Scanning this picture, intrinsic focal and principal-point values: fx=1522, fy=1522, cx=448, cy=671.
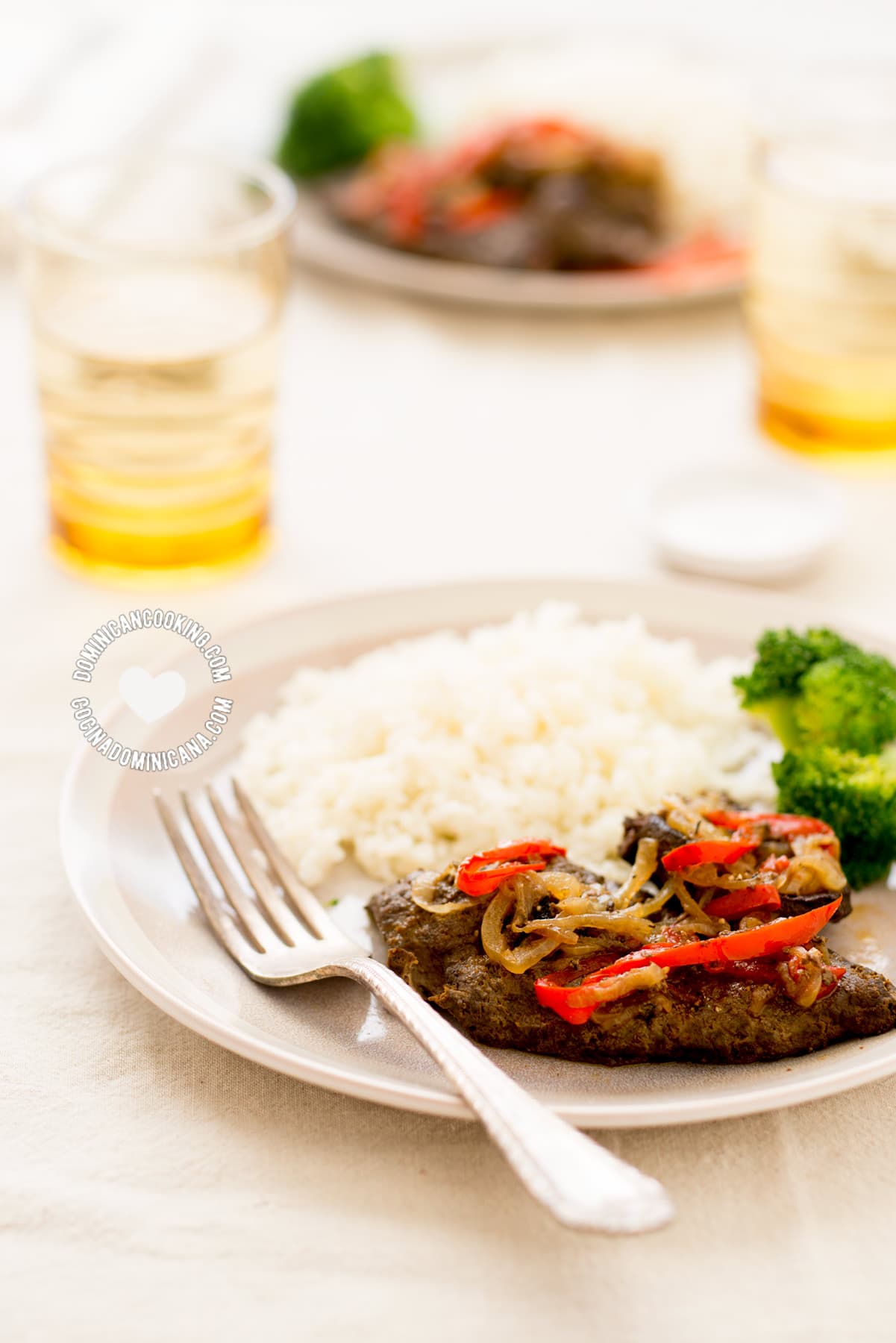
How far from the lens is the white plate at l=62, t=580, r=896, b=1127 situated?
6.44 feet

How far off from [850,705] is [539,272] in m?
2.41

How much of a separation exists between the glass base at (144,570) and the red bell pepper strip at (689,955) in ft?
5.87

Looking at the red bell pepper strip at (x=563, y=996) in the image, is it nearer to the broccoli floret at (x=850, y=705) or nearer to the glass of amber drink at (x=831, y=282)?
the broccoli floret at (x=850, y=705)

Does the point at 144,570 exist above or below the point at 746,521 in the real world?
below

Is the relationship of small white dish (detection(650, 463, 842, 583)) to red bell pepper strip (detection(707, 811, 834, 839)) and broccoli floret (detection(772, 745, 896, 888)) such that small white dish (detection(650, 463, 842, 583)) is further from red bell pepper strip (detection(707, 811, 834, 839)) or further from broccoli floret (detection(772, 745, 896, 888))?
red bell pepper strip (detection(707, 811, 834, 839))

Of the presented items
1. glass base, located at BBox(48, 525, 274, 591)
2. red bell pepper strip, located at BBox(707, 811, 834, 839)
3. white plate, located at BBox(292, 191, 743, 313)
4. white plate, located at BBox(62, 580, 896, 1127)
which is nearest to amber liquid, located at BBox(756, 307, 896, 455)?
white plate, located at BBox(292, 191, 743, 313)

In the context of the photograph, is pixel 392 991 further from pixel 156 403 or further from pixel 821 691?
pixel 156 403

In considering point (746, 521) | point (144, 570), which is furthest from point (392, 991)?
point (746, 521)

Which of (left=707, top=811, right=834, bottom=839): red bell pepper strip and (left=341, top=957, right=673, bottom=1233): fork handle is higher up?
(left=341, top=957, right=673, bottom=1233): fork handle

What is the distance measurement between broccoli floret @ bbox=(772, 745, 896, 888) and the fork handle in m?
0.85

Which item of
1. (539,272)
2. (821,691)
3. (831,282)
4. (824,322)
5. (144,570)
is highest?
(831,282)

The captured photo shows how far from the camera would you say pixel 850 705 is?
8.96ft

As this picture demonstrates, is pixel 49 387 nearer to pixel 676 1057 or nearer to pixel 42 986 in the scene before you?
pixel 42 986

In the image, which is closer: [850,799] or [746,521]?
[850,799]
